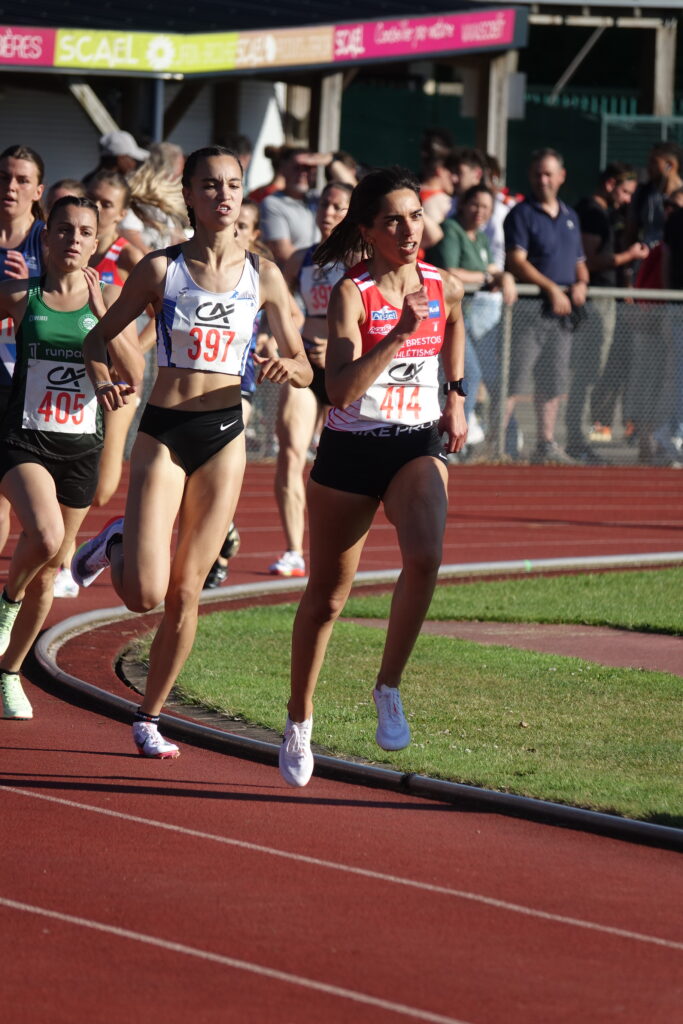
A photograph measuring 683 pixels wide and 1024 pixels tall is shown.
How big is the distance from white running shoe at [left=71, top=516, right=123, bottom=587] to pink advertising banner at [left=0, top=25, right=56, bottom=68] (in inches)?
497

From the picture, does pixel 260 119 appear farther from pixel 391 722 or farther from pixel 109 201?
pixel 391 722

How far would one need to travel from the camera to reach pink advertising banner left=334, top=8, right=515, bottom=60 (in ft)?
72.2

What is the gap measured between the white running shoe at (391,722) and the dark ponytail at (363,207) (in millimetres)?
1627

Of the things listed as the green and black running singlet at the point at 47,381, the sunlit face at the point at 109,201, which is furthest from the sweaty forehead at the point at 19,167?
the green and black running singlet at the point at 47,381

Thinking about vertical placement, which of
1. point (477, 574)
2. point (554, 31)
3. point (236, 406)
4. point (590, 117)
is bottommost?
point (477, 574)

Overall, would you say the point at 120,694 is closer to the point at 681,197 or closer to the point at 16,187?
the point at 16,187

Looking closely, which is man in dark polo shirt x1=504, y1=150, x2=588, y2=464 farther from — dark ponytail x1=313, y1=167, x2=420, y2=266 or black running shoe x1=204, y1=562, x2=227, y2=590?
dark ponytail x1=313, y1=167, x2=420, y2=266

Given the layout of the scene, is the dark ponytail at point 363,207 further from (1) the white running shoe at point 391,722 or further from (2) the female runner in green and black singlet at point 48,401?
(1) the white running shoe at point 391,722

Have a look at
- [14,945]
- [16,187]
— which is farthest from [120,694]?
[14,945]

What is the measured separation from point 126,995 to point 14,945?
0.48 m

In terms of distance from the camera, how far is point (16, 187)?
9422 mm

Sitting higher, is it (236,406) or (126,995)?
(236,406)

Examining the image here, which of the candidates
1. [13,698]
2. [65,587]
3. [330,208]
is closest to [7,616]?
[13,698]

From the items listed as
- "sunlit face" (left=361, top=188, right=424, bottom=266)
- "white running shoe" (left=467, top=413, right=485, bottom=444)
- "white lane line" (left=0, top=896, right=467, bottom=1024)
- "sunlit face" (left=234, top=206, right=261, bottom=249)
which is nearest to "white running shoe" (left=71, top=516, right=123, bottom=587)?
"sunlit face" (left=361, top=188, right=424, bottom=266)
